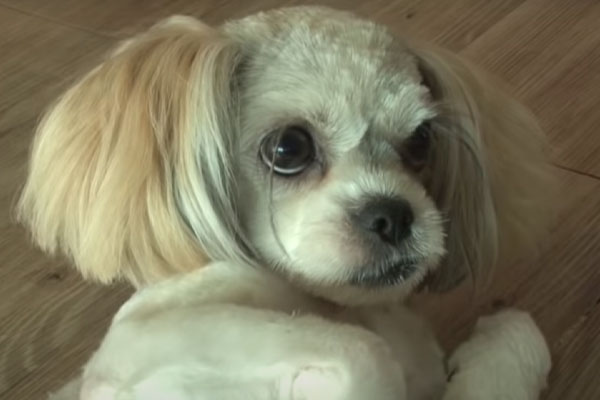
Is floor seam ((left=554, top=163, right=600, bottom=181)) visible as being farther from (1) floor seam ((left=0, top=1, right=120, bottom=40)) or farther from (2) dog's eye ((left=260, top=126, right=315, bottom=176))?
(1) floor seam ((left=0, top=1, right=120, bottom=40))

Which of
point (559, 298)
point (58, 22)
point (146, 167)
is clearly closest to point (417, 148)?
point (146, 167)

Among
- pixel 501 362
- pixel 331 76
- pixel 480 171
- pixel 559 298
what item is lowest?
pixel 559 298

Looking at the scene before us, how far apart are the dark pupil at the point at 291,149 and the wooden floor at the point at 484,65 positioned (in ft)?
1.13

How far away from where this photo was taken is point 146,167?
2.78 feet

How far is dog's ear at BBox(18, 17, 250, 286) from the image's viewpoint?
0.85m

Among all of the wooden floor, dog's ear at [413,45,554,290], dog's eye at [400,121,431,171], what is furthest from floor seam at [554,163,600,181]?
dog's eye at [400,121,431,171]

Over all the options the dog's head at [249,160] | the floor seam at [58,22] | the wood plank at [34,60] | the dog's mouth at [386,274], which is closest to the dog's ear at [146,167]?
the dog's head at [249,160]

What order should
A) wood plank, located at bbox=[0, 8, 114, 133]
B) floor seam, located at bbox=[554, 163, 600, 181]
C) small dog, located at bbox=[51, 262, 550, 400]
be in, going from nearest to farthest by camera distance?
small dog, located at bbox=[51, 262, 550, 400]
floor seam, located at bbox=[554, 163, 600, 181]
wood plank, located at bbox=[0, 8, 114, 133]

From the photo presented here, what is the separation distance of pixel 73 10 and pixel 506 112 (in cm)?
98

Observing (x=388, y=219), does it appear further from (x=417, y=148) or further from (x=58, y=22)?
(x=58, y=22)

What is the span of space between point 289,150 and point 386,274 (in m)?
0.13

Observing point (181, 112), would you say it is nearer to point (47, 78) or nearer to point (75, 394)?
point (75, 394)

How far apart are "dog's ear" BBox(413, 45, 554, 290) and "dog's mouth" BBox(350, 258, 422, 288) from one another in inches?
5.8

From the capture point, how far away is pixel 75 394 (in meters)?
0.99
